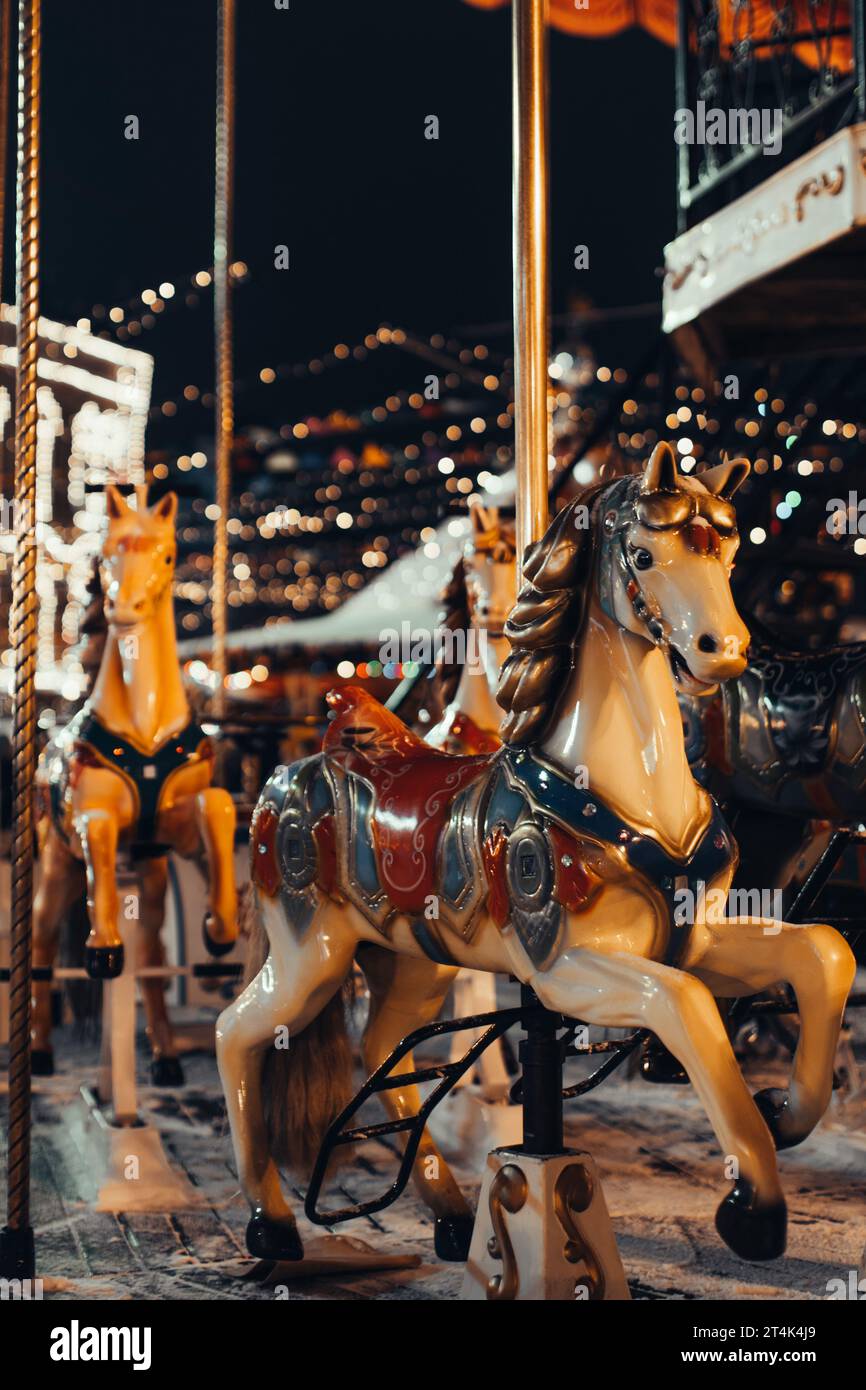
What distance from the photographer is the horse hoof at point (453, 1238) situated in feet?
11.9

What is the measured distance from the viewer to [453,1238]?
362 cm

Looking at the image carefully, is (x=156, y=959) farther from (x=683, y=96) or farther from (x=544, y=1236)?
(x=683, y=96)

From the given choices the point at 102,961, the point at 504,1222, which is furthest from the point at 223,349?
the point at 504,1222

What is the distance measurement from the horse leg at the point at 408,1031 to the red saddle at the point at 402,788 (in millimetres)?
551

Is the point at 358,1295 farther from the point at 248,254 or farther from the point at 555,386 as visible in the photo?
the point at 555,386

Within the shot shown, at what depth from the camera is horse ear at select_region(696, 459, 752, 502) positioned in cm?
275

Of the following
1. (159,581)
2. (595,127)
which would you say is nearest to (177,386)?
(595,127)

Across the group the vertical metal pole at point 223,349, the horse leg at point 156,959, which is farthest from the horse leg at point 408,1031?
the vertical metal pole at point 223,349

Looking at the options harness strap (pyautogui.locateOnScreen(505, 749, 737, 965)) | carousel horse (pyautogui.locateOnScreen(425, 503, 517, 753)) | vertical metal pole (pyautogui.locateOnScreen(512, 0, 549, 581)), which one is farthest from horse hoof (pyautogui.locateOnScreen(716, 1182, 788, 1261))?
carousel horse (pyautogui.locateOnScreen(425, 503, 517, 753))

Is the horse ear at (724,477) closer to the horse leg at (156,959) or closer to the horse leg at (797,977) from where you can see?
the horse leg at (797,977)

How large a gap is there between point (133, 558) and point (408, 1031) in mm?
2009

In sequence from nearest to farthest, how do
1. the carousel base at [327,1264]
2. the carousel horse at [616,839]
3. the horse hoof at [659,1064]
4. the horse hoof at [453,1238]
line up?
the carousel horse at [616,839]
the horse hoof at [659,1064]
the carousel base at [327,1264]
the horse hoof at [453,1238]

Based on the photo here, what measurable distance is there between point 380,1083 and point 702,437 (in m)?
4.64

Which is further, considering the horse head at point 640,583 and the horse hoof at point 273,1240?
the horse hoof at point 273,1240
